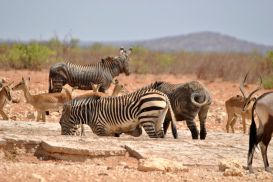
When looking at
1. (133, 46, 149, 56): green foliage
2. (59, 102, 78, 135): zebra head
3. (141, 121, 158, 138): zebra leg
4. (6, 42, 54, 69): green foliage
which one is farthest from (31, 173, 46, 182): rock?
(133, 46, 149, 56): green foliage

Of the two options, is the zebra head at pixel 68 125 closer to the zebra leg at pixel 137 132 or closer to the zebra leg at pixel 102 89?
the zebra leg at pixel 137 132

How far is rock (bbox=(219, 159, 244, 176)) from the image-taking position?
991 centimetres

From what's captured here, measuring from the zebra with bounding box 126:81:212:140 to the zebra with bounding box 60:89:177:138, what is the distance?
492 millimetres

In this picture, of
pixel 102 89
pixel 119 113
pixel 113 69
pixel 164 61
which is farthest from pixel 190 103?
pixel 164 61

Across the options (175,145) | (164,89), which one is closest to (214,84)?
(164,89)

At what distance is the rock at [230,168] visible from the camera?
9.91 metres

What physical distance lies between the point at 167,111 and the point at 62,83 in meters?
8.54

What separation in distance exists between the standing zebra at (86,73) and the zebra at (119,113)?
295 inches

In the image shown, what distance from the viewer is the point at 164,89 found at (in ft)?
53.7

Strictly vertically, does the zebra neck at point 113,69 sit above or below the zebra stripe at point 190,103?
above

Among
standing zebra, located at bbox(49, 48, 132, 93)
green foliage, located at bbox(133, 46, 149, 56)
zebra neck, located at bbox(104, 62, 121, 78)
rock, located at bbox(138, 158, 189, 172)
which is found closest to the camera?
rock, located at bbox(138, 158, 189, 172)

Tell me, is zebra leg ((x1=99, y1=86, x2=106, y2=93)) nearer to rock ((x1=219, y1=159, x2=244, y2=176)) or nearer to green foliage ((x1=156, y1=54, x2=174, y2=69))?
rock ((x1=219, y1=159, x2=244, y2=176))

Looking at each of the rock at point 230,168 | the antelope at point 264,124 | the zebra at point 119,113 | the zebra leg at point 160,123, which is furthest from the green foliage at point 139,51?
the rock at point 230,168

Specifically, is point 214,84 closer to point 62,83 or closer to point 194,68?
point 194,68
